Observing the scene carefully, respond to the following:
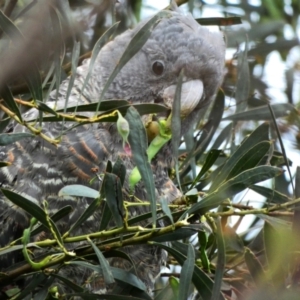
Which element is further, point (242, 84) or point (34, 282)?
point (242, 84)

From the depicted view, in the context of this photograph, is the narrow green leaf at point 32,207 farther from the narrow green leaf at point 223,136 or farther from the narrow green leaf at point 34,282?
the narrow green leaf at point 223,136

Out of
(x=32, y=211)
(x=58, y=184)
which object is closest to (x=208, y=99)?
(x=58, y=184)

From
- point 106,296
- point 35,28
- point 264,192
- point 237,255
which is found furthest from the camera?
point 237,255

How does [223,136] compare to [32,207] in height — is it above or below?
below

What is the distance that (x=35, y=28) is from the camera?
3.62ft

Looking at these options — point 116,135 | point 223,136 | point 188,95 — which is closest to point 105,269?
point 116,135

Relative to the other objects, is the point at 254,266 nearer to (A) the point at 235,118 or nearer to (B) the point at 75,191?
(B) the point at 75,191

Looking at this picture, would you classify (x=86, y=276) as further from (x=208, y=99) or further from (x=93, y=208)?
(x=208, y=99)

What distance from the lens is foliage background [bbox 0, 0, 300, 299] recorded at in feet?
3.78

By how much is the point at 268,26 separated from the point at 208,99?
11.8 inches

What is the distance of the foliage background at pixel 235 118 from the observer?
1153 mm

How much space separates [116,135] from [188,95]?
29 cm

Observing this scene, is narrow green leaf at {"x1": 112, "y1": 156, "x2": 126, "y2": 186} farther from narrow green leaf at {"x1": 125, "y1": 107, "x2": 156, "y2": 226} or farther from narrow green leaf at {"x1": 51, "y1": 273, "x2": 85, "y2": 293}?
narrow green leaf at {"x1": 51, "y1": 273, "x2": 85, "y2": 293}

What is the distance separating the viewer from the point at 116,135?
1829 mm
